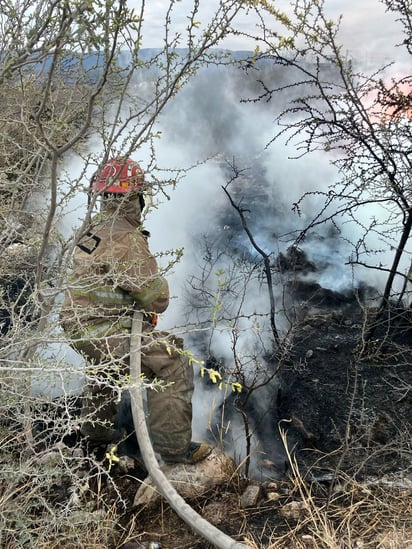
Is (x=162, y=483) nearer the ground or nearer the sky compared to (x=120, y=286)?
nearer the ground

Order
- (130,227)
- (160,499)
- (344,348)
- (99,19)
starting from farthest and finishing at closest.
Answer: (344,348) → (130,227) → (160,499) → (99,19)

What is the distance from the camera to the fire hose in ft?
7.64

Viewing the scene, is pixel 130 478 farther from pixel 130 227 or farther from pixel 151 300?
pixel 130 227

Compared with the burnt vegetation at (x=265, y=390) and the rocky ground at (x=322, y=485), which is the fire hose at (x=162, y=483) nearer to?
the rocky ground at (x=322, y=485)

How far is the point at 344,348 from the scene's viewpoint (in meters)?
5.57

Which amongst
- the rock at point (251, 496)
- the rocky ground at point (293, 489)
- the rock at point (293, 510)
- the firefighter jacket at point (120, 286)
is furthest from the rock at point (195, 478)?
the firefighter jacket at point (120, 286)

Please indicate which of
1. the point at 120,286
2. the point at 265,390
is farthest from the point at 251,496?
the point at 265,390

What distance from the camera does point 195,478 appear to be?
3.59 metres

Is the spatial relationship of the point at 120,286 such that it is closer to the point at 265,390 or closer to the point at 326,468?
the point at 326,468

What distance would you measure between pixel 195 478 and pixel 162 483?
0.94 meters

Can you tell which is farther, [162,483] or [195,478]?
[195,478]

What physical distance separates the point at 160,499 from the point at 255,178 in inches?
326

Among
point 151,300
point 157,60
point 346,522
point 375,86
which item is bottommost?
point 346,522

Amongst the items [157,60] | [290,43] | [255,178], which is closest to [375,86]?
[290,43]
